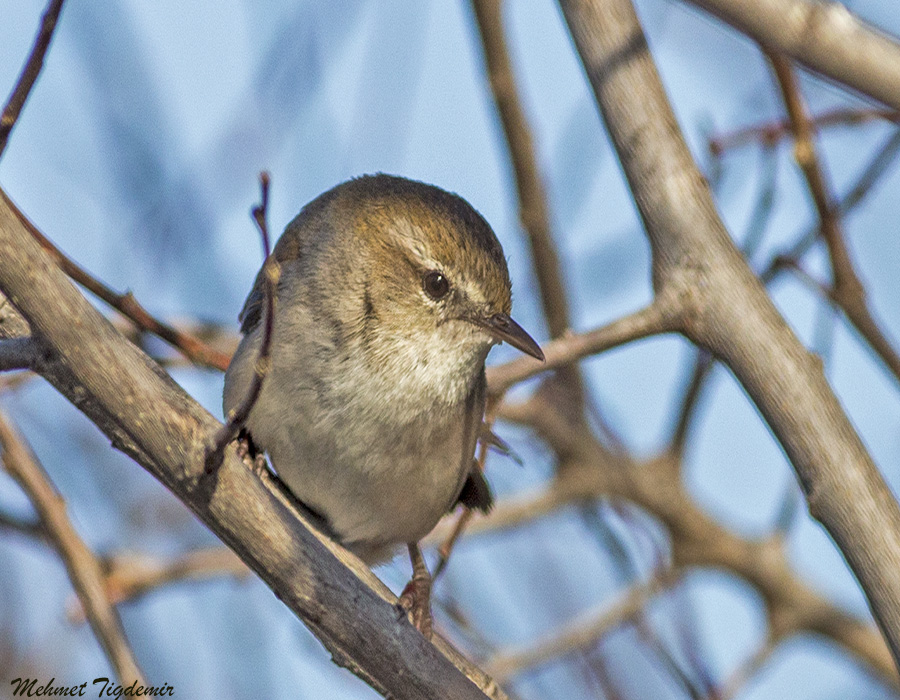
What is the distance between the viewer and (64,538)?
356 centimetres

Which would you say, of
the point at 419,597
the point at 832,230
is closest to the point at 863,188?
the point at 832,230

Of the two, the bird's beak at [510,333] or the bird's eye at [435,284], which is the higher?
the bird's eye at [435,284]

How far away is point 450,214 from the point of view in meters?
3.83

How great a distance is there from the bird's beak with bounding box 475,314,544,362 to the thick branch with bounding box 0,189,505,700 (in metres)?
0.93

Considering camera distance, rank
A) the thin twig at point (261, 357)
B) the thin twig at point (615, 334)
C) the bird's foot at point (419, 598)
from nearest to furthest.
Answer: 1. the thin twig at point (261, 357)
2. the thin twig at point (615, 334)
3. the bird's foot at point (419, 598)

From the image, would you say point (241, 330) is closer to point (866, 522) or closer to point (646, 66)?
point (646, 66)

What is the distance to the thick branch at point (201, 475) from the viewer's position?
2.17 metres

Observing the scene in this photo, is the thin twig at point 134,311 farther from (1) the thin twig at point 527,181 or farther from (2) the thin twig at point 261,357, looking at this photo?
(1) the thin twig at point 527,181

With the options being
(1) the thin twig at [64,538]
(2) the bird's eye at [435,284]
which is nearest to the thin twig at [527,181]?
(2) the bird's eye at [435,284]

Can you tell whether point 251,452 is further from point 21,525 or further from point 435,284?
point 21,525

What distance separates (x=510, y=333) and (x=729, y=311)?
30.6 inches

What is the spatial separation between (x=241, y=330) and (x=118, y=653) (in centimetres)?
132

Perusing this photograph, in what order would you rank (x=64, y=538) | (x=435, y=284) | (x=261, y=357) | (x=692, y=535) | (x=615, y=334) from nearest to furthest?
(x=261, y=357) < (x=615, y=334) < (x=64, y=538) < (x=435, y=284) < (x=692, y=535)

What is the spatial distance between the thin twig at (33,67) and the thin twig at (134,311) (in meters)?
0.84
